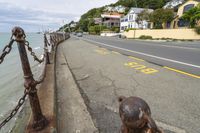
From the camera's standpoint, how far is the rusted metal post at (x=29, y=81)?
Result: 6.02ft

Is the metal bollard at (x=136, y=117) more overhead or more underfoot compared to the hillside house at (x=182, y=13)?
more underfoot

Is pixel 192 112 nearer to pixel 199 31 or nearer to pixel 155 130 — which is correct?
pixel 155 130

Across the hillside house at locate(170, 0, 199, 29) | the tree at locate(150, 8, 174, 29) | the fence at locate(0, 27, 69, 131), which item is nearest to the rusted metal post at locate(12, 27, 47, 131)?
the fence at locate(0, 27, 69, 131)

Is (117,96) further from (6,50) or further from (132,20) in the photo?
(132,20)

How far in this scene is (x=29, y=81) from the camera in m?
1.92

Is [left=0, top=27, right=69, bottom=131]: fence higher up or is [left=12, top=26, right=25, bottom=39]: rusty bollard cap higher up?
[left=12, top=26, right=25, bottom=39]: rusty bollard cap

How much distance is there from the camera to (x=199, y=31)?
2436cm

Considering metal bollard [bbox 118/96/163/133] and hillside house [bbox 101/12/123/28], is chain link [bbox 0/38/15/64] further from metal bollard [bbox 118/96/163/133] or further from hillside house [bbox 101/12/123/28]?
hillside house [bbox 101/12/123/28]

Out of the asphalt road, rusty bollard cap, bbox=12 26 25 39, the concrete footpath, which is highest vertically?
rusty bollard cap, bbox=12 26 25 39

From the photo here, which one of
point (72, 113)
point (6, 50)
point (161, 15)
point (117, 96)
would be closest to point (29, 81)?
point (6, 50)

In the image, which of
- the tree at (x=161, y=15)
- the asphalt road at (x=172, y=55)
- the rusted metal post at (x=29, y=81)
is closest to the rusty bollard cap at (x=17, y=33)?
the rusted metal post at (x=29, y=81)

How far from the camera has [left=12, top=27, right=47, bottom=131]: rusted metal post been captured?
6.02 feet

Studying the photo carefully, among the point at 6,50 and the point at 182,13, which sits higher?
the point at 182,13

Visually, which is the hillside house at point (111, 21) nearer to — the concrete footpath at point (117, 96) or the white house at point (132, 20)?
the white house at point (132, 20)
